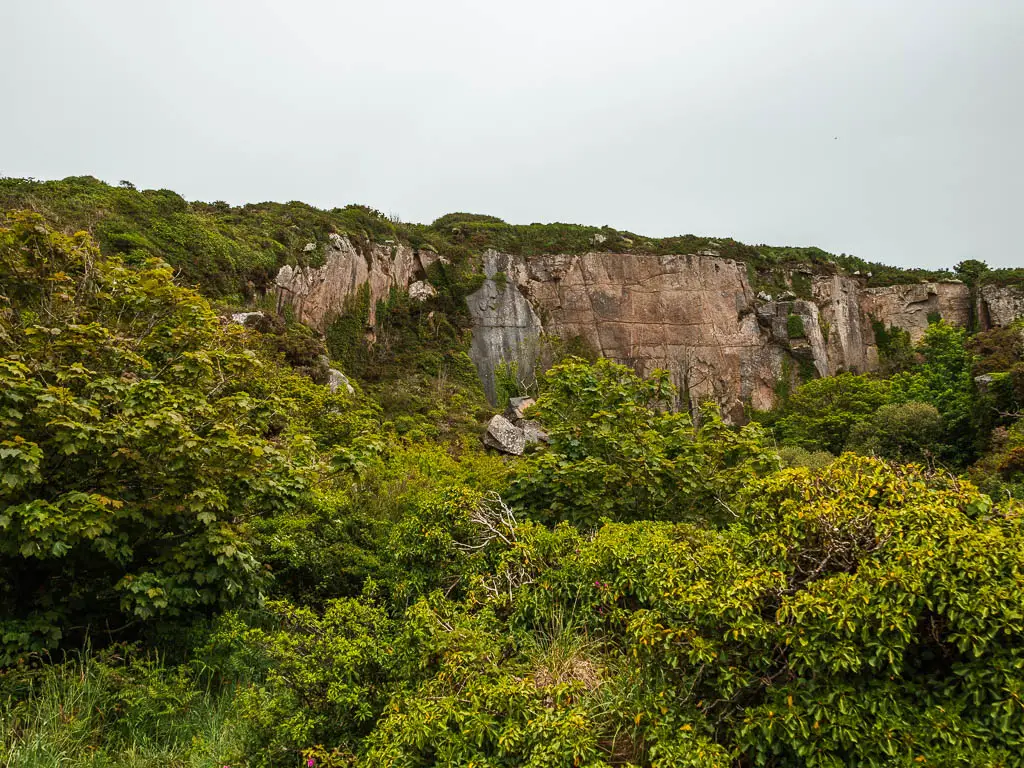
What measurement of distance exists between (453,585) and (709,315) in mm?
36606

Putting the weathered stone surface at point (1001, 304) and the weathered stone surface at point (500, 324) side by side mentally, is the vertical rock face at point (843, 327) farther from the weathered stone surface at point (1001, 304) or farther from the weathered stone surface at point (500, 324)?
the weathered stone surface at point (500, 324)

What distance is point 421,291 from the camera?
109 ft

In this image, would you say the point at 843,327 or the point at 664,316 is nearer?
the point at 664,316

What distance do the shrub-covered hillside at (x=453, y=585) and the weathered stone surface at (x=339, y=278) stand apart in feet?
62.0

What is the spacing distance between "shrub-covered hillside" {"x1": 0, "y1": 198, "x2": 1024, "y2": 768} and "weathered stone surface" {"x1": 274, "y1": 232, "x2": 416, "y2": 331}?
18.9 m

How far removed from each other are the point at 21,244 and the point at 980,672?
7.31 m

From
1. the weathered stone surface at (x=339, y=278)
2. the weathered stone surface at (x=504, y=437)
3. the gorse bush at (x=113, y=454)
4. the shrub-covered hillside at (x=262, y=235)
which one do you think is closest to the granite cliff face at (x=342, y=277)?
the weathered stone surface at (x=339, y=278)

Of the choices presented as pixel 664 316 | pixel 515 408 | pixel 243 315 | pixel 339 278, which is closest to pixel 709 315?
Result: pixel 664 316

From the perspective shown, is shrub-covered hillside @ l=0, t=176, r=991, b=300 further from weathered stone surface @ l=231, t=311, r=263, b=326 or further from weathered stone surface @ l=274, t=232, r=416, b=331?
weathered stone surface @ l=231, t=311, r=263, b=326

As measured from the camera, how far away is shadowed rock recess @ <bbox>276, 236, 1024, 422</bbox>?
123 ft

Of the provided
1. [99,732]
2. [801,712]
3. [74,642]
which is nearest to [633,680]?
[801,712]

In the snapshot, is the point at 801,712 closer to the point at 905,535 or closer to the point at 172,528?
the point at 905,535

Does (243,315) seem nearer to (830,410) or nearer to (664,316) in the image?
(664,316)

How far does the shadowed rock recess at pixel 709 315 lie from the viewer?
3756 cm
